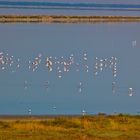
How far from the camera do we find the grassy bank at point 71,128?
3150 cm

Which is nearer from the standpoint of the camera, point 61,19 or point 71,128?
point 71,128

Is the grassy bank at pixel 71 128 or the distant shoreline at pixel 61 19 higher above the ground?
the distant shoreline at pixel 61 19

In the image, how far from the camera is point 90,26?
68.1 m

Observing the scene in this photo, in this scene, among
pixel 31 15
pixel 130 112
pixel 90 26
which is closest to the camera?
pixel 130 112

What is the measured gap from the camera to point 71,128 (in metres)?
34.8

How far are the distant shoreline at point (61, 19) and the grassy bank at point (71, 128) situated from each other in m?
31.4

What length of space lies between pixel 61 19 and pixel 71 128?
37.7 m

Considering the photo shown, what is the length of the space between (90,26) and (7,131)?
3509 centimetres

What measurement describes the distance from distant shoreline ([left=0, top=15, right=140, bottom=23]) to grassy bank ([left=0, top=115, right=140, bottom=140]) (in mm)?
31370

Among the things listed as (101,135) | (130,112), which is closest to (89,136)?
(101,135)

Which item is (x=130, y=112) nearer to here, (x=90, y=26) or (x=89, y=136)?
(x=89, y=136)

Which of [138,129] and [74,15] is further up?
[74,15]

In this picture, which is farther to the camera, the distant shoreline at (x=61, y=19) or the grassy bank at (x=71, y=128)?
the distant shoreline at (x=61, y=19)

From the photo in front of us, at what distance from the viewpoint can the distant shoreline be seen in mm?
70062
